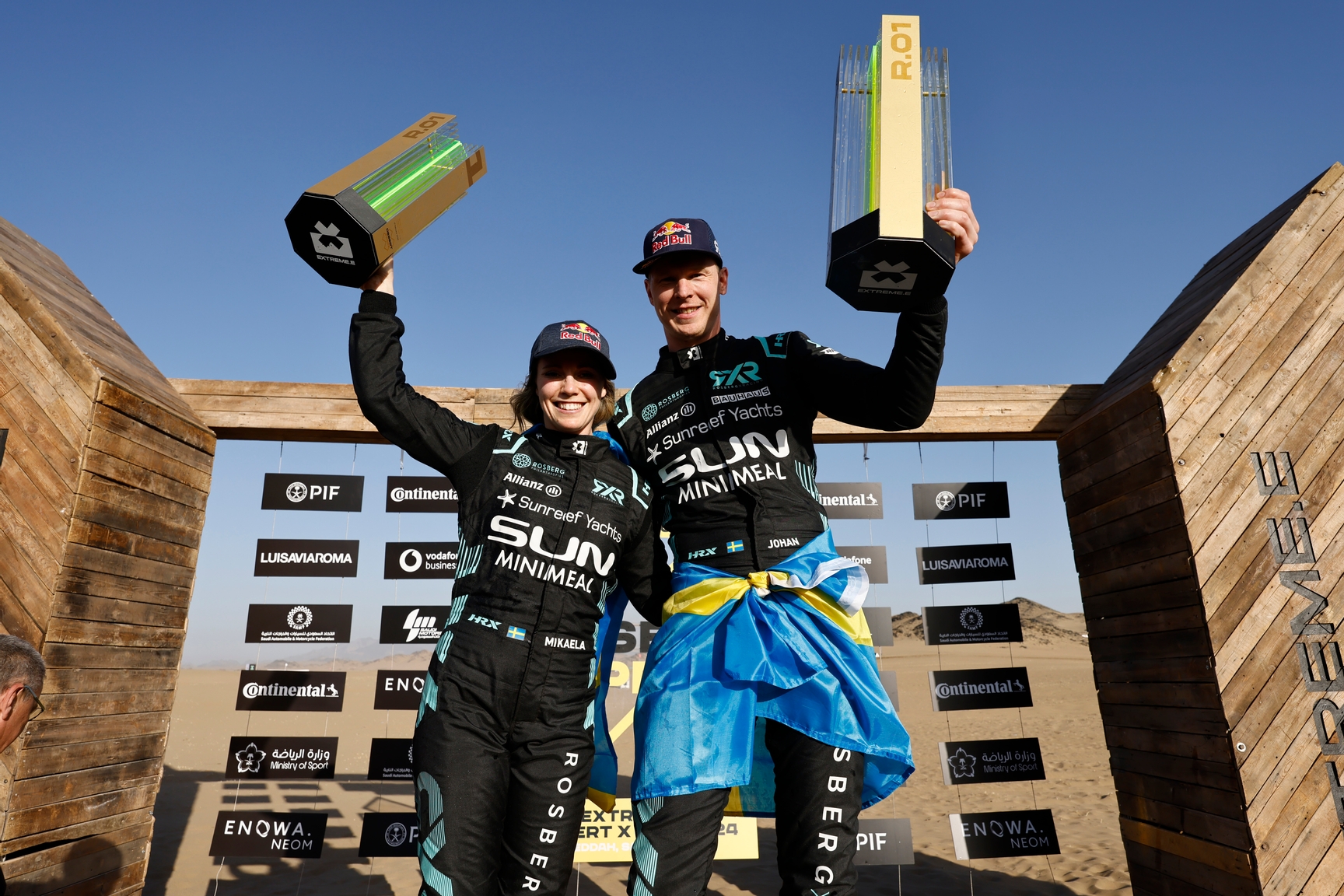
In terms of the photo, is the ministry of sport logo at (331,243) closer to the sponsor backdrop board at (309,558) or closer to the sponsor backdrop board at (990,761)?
the sponsor backdrop board at (309,558)

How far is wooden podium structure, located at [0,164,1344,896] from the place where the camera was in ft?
10.2

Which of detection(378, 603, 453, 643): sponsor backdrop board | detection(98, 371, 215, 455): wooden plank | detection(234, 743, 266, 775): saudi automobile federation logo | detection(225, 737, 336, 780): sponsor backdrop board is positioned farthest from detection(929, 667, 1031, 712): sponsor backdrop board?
detection(98, 371, 215, 455): wooden plank

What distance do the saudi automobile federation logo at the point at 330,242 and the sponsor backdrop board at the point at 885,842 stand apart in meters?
4.08

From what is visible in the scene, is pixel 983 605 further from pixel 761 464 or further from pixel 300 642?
pixel 300 642

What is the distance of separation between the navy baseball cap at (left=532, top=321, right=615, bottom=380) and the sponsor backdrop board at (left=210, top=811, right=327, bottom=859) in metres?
3.41

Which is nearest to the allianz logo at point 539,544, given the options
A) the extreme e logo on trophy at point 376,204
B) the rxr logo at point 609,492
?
the rxr logo at point 609,492

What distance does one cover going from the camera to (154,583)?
3.59 metres

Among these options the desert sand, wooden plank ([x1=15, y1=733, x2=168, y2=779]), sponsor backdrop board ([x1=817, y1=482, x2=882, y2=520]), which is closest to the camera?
wooden plank ([x1=15, y1=733, x2=168, y2=779])

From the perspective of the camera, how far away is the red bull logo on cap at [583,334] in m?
2.42

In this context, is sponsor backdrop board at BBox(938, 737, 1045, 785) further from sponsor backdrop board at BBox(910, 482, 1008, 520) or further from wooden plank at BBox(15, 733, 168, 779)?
wooden plank at BBox(15, 733, 168, 779)

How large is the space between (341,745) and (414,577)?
394 inches

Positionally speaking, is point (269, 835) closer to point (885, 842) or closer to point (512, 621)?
point (512, 621)

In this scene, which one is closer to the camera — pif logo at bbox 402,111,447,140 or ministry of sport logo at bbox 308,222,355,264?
ministry of sport logo at bbox 308,222,355,264

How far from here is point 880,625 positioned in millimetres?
4883
